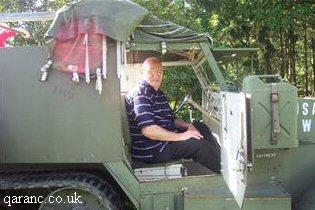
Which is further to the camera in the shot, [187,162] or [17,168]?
[187,162]

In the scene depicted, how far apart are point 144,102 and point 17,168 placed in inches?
54.2

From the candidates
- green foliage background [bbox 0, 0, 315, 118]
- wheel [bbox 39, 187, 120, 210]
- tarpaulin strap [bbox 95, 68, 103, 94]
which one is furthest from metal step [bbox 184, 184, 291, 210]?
green foliage background [bbox 0, 0, 315, 118]

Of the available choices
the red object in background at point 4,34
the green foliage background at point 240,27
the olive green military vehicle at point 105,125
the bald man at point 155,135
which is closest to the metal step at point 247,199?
the olive green military vehicle at point 105,125

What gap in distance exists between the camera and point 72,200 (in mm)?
5234

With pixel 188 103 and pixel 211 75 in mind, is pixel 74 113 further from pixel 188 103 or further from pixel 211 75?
pixel 188 103

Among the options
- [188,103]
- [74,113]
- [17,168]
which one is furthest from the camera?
[188,103]

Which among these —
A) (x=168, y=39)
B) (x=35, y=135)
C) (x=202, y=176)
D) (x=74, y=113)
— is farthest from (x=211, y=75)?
(x=35, y=135)

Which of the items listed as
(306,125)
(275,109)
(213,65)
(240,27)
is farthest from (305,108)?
(240,27)

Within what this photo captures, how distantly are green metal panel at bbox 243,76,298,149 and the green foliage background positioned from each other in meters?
1.17

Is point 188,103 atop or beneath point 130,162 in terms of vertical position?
atop

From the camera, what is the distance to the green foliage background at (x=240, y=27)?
7246mm

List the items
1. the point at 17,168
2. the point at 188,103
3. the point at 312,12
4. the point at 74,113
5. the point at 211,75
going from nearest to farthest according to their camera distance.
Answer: the point at 74,113, the point at 17,168, the point at 211,75, the point at 188,103, the point at 312,12

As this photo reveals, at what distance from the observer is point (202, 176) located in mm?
5223

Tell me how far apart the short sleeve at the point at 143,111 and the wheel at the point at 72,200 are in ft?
2.46
